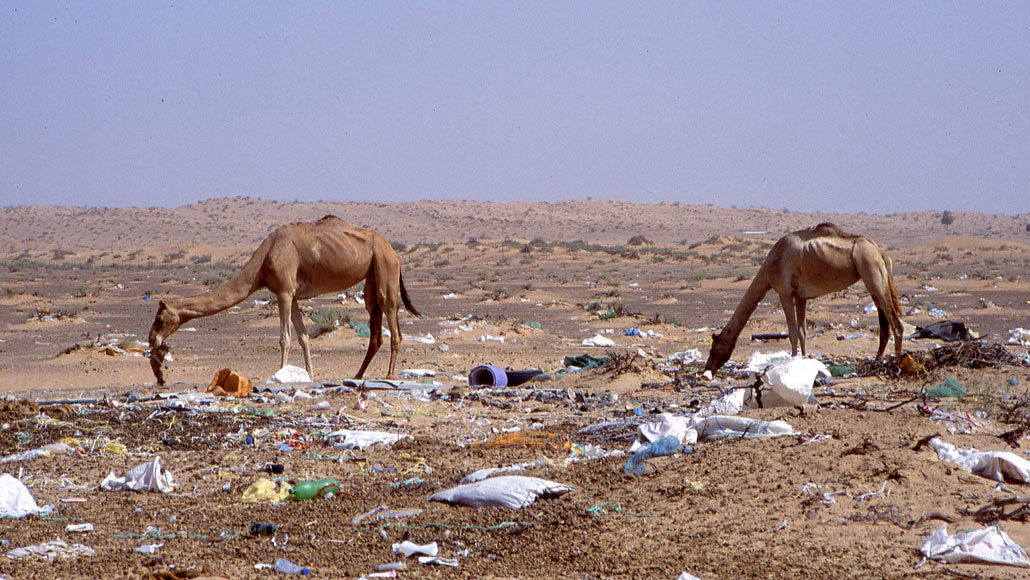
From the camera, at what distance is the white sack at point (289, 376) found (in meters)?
12.4

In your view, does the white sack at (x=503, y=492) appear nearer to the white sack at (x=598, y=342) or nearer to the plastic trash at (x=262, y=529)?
the plastic trash at (x=262, y=529)

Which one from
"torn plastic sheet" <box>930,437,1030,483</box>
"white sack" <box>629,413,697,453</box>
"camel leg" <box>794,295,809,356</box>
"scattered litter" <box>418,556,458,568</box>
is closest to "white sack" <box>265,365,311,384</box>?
"white sack" <box>629,413,697,453</box>

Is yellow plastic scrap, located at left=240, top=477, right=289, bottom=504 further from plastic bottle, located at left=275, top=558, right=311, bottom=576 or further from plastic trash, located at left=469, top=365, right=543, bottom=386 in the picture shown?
plastic trash, located at left=469, top=365, right=543, bottom=386

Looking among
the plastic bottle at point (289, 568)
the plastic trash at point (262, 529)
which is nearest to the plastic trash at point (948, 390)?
the plastic trash at point (262, 529)

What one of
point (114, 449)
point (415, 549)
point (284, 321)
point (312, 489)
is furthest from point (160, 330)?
point (415, 549)

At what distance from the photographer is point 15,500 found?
267 inches

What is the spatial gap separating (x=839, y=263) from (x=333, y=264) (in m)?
6.90

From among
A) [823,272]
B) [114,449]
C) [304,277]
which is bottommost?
[114,449]

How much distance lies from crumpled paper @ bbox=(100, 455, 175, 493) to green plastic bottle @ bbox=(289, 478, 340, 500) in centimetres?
105

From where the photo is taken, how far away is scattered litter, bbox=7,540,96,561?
5680mm

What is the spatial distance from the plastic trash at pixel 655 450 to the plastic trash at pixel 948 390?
3.87 meters

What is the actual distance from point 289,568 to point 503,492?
5.36 ft

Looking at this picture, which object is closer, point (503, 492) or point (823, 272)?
point (503, 492)

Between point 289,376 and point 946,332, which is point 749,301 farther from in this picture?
point 289,376
